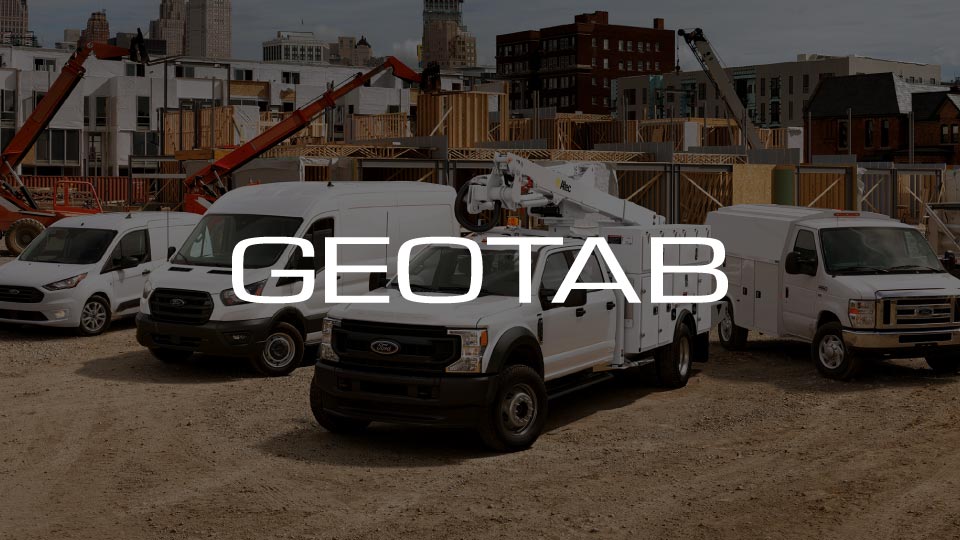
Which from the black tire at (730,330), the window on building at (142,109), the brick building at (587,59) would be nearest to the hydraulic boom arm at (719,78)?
the black tire at (730,330)

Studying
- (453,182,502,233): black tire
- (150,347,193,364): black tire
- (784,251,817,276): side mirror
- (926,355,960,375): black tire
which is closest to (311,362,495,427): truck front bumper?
(453,182,502,233): black tire

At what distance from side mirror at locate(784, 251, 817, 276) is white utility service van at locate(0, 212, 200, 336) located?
904 centimetres

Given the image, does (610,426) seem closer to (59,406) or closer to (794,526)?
(794,526)

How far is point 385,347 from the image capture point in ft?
33.7

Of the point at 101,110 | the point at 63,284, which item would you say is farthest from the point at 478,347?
the point at 101,110

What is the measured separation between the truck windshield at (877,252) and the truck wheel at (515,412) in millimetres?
5872

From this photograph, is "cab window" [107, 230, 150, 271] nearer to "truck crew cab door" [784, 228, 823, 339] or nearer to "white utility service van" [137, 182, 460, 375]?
"white utility service van" [137, 182, 460, 375]

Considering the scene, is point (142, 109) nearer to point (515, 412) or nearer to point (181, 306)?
point (181, 306)

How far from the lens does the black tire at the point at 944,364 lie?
1484 centimetres

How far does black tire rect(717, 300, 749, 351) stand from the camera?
16.9 m

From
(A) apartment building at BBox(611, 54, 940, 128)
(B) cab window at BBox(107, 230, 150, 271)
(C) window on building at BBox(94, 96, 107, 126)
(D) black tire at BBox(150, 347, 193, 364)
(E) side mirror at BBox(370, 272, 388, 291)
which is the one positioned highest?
(A) apartment building at BBox(611, 54, 940, 128)

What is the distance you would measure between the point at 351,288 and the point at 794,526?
327 inches

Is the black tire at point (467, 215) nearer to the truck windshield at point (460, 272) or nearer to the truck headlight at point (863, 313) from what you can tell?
the truck windshield at point (460, 272)

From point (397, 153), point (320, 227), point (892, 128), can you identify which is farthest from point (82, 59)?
point (892, 128)
